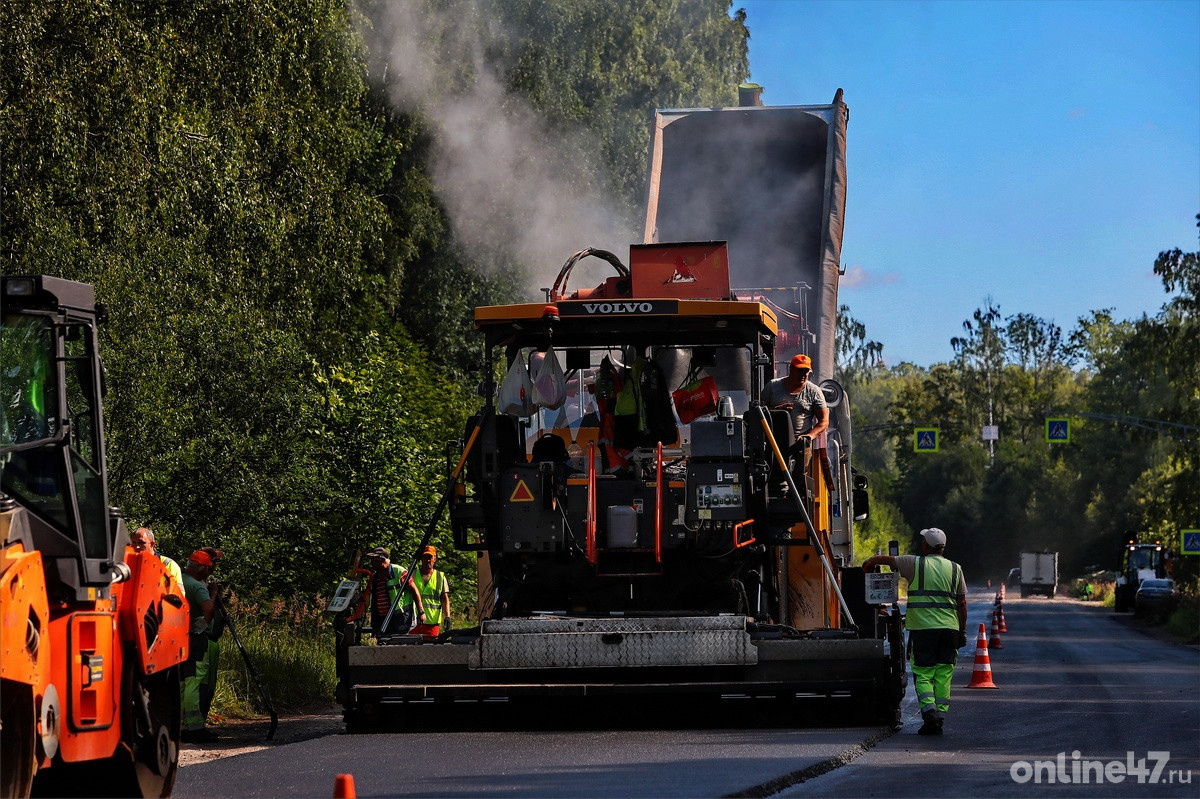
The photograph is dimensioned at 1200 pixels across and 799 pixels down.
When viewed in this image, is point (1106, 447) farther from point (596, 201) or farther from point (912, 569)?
point (912, 569)

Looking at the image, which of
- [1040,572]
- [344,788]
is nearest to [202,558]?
[344,788]

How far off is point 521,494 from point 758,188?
7.16m

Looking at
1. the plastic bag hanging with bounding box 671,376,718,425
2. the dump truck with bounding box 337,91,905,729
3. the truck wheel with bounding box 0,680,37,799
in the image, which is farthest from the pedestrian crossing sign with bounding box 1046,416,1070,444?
the truck wheel with bounding box 0,680,37,799

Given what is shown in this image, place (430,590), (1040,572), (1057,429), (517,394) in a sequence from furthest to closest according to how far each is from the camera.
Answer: (1040,572)
(1057,429)
(430,590)
(517,394)

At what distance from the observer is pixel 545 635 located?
1170 centimetres

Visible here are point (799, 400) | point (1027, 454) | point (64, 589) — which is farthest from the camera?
point (1027, 454)

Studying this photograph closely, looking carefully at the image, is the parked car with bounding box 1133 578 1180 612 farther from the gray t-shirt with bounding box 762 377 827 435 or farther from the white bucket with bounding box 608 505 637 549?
the white bucket with bounding box 608 505 637 549

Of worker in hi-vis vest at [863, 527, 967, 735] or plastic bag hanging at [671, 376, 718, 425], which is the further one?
worker in hi-vis vest at [863, 527, 967, 735]

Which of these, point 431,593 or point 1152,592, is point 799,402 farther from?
point 1152,592

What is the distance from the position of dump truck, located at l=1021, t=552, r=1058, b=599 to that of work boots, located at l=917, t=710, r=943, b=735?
232 feet

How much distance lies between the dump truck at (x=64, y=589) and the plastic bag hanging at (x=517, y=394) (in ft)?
14.3

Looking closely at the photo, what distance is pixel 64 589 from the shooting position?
7.55 metres

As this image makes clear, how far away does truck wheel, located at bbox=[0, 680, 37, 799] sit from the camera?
22.8ft

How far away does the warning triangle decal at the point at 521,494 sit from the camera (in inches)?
484
